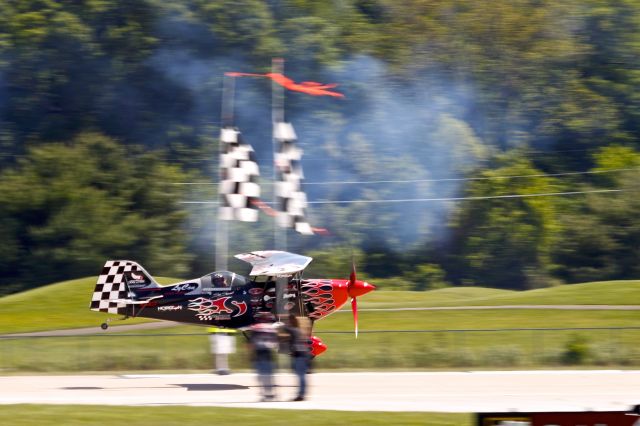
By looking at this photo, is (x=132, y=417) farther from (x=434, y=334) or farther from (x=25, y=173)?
(x=25, y=173)

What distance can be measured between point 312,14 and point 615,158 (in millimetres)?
19156

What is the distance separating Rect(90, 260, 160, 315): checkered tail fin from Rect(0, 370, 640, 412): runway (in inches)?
67.8

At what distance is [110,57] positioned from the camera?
60688 millimetres

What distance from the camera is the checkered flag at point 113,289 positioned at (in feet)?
86.3

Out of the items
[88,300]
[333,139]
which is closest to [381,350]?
[88,300]

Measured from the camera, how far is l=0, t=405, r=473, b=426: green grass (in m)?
17.4

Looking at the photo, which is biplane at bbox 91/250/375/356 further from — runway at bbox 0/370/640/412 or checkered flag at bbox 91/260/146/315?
runway at bbox 0/370/640/412

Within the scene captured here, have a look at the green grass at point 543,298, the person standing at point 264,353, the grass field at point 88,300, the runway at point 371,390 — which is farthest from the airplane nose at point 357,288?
the green grass at point 543,298

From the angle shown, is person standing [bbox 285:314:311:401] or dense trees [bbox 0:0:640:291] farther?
dense trees [bbox 0:0:640:291]

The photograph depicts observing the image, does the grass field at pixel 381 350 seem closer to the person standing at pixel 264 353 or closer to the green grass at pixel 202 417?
the person standing at pixel 264 353

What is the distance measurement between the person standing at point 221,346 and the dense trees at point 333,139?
26.2m

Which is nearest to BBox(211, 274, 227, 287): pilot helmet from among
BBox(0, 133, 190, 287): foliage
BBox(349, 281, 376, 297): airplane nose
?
BBox(349, 281, 376, 297): airplane nose

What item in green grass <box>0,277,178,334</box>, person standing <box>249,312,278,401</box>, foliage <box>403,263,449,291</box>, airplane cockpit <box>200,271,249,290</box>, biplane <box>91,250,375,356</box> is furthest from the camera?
foliage <box>403,263,449,291</box>

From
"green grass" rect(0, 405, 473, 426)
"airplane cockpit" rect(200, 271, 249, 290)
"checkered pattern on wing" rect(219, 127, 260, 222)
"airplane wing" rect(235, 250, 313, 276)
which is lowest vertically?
"green grass" rect(0, 405, 473, 426)
